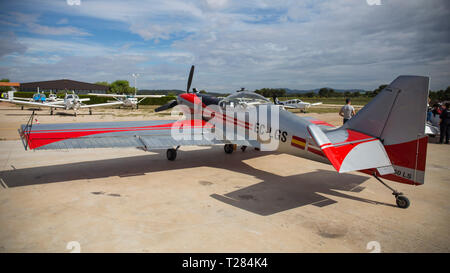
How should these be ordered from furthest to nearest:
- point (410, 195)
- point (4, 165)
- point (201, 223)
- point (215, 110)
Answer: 1. point (215, 110)
2. point (4, 165)
3. point (410, 195)
4. point (201, 223)

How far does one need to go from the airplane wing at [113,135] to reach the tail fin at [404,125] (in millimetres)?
4396

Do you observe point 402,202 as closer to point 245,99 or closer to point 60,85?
point 245,99

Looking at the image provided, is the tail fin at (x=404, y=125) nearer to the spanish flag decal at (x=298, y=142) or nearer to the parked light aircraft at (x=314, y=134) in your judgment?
the parked light aircraft at (x=314, y=134)

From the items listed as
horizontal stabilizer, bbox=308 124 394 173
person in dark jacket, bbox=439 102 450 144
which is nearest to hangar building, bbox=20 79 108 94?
person in dark jacket, bbox=439 102 450 144

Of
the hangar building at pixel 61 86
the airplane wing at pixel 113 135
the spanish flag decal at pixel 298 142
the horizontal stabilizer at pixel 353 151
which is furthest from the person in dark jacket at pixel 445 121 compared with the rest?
the hangar building at pixel 61 86

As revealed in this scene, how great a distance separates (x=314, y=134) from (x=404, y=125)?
1590mm

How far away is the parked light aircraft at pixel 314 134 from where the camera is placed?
4.80 m

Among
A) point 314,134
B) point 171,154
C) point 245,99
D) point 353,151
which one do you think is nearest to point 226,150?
point 171,154

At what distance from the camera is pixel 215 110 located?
9.02 m

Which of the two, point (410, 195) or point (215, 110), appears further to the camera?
point (215, 110)

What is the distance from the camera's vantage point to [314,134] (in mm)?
5281

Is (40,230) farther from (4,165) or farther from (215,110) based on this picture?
(215,110)
